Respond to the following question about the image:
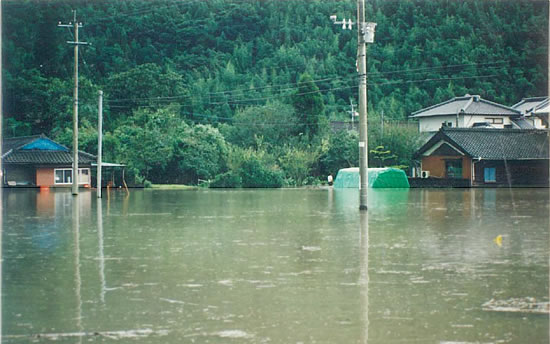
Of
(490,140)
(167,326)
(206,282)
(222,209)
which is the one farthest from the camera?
(490,140)

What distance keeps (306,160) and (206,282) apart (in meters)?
56.8

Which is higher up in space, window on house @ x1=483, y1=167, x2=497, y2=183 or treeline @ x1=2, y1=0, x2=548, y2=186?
treeline @ x1=2, y1=0, x2=548, y2=186

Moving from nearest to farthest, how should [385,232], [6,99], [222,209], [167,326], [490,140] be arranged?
[167,326], [385,232], [222,209], [490,140], [6,99]

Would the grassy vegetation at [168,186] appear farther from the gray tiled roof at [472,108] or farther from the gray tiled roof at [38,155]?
the gray tiled roof at [472,108]

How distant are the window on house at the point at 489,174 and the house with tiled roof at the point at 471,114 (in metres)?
13.9

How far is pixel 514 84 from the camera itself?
307 ft

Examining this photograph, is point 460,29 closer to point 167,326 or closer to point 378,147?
point 378,147

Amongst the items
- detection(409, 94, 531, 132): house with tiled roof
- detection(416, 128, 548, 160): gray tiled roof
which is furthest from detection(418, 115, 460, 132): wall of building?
detection(416, 128, 548, 160): gray tiled roof

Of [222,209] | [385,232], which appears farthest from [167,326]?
[222,209]

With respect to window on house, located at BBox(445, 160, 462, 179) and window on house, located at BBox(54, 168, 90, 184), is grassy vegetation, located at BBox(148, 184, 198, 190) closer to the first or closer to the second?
window on house, located at BBox(54, 168, 90, 184)

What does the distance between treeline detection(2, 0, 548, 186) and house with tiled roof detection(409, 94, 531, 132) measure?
18.8ft

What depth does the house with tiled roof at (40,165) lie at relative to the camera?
6719 cm

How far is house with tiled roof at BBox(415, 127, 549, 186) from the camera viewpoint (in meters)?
62.0

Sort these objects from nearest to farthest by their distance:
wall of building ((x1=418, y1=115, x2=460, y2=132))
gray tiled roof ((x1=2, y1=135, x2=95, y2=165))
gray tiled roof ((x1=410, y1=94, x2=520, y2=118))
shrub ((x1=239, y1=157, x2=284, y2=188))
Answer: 1. shrub ((x1=239, y1=157, x2=284, y2=188))
2. gray tiled roof ((x1=2, y1=135, x2=95, y2=165))
3. gray tiled roof ((x1=410, y1=94, x2=520, y2=118))
4. wall of building ((x1=418, y1=115, x2=460, y2=132))
